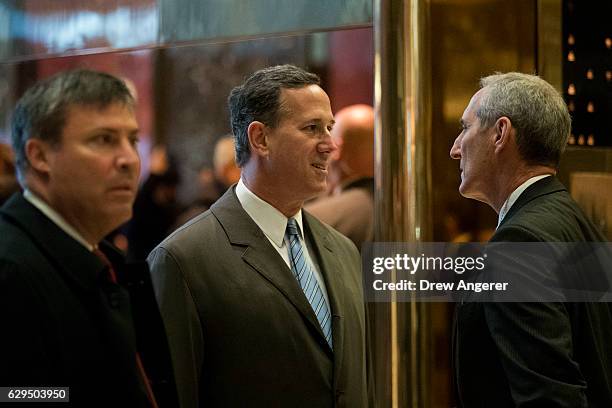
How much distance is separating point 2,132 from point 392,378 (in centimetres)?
134

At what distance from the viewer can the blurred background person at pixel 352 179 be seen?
2660 mm

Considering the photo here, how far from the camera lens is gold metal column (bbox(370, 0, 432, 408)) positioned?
105 inches

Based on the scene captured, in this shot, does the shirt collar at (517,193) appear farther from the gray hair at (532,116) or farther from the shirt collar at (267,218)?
the shirt collar at (267,218)

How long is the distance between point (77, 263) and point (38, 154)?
0.71ft

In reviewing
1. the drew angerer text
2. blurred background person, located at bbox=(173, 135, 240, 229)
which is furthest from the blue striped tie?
blurred background person, located at bbox=(173, 135, 240, 229)

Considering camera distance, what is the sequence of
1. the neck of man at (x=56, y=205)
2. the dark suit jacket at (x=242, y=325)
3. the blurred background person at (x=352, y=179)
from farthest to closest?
the blurred background person at (x=352, y=179) → the dark suit jacket at (x=242, y=325) → the neck of man at (x=56, y=205)

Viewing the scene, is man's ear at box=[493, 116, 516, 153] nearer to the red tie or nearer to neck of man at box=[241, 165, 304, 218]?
neck of man at box=[241, 165, 304, 218]

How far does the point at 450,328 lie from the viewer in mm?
2641

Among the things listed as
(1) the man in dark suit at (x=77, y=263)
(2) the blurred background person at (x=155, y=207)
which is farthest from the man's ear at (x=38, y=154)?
(2) the blurred background person at (x=155, y=207)

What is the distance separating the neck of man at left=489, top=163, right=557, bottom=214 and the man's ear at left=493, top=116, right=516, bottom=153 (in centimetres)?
6

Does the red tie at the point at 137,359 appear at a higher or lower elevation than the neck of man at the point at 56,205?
lower

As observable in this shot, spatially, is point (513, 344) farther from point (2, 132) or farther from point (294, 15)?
point (2, 132)

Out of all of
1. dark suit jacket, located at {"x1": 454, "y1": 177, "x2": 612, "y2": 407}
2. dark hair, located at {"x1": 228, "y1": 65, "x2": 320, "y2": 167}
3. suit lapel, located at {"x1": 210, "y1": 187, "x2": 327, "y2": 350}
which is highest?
dark hair, located at {"x1": 228, "y1": 65, "x2": 320, "y2": 167}

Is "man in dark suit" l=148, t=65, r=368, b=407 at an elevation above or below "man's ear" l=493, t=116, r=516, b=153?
below
